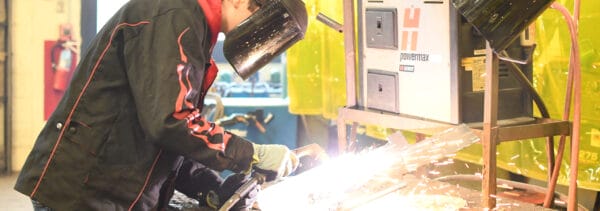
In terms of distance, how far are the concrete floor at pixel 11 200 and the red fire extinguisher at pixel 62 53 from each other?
2.91 feet

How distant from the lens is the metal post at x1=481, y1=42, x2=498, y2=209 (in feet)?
6.25

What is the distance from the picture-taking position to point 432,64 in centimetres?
214

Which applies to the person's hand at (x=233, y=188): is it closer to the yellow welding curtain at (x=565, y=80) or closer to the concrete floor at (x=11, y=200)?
the yellow welding curtain at (x=565, y=80)

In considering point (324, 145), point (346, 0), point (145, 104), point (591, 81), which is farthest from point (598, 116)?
point (324, 145)

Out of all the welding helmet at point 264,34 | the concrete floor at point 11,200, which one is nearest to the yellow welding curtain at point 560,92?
the welding helmet at point 264,34

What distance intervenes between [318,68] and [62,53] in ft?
7.91

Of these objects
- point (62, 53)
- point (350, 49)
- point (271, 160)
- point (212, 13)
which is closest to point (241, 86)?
point (62, 53)

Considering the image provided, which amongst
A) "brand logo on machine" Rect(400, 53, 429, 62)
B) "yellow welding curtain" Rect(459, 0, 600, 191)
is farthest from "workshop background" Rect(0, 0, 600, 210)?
"brand logo on machine" Rect(400, 53, 429, 62)

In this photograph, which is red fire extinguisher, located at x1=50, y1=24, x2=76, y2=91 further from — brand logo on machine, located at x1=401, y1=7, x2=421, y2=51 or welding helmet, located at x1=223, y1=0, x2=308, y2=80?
brand logo on machine, located at x1=401, y1=7, x2=421, y2=51

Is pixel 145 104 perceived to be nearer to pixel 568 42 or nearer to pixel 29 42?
pixel 568 42

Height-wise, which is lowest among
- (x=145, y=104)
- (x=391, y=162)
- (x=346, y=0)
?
(x=391, y=162)

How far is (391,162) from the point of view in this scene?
2.27m

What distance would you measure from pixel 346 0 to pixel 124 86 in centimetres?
94

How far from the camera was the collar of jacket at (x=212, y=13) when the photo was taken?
6.43 feet
